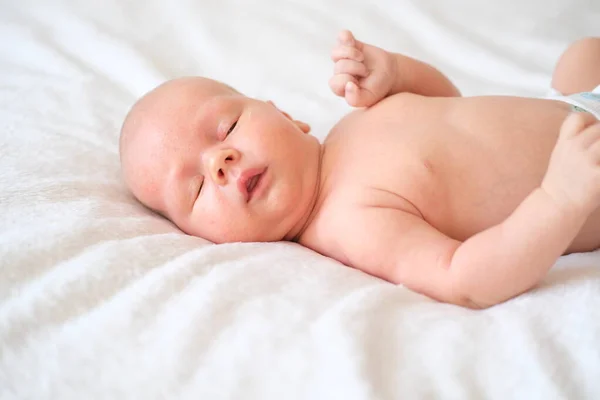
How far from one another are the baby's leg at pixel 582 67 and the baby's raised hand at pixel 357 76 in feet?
1.28

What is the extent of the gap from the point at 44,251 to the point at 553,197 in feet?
2.08

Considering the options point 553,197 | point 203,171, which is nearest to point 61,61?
point 203,171

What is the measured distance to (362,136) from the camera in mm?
1014

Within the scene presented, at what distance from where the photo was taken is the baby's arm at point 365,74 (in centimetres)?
106

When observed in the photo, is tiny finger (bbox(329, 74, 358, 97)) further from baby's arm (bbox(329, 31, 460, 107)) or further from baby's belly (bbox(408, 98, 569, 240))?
baby's belly (bbox(408, 98, 569, 240))

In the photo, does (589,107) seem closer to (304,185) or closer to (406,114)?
(406,114)

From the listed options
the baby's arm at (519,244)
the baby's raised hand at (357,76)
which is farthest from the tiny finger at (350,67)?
the baby's arm at (519,244)

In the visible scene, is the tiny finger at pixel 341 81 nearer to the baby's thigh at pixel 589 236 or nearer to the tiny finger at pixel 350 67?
the tiny finger at pixel 350 67

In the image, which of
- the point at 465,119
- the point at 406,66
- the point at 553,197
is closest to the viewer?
the point at 553,197

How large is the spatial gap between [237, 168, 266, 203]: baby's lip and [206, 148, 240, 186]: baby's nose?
2 centimetres

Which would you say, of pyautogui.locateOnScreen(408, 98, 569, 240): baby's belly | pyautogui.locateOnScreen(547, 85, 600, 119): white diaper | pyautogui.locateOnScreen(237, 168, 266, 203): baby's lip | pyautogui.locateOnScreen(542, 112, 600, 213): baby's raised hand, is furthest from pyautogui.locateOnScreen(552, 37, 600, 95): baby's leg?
pyautogui.locateOnScreen(237, 168, 266, 203): baby's lip

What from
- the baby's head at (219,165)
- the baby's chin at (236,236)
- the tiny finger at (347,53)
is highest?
the tiny finger at (347,53)

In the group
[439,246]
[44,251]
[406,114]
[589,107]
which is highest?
[589,107]

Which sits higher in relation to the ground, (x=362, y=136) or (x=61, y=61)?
(x=362, y=136)
